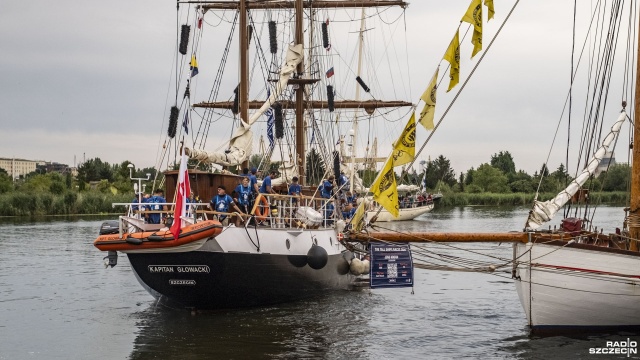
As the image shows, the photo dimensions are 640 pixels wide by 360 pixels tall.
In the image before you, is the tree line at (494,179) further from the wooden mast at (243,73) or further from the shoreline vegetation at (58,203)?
the wooden mast at (243,73)

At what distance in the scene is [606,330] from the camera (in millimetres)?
21625

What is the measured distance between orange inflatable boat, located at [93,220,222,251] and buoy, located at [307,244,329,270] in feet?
14.9

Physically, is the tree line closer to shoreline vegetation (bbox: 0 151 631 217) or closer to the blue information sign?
shoreline vegetation (bbox: 0 151 631 217)

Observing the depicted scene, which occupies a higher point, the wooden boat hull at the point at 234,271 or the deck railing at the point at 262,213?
the deck railing at the point at 262,213

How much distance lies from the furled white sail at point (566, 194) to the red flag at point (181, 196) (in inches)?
337

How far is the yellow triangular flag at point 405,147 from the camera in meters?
21.1

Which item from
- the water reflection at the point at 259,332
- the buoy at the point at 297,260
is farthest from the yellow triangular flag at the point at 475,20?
the buoy at the point at 297,260

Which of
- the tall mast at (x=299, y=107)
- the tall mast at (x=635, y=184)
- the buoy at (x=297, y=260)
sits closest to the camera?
the tall mast at (x=635, y=184)

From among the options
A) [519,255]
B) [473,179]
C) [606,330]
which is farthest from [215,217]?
[473,179]

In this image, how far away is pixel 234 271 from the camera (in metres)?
24.6

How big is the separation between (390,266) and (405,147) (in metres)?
3.60

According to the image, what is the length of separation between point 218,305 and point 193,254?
8.26 ft

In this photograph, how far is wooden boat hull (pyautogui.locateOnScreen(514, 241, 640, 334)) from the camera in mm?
20375

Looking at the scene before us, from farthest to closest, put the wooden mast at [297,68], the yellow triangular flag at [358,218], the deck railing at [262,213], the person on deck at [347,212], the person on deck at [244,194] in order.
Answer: the person on deck at [347,212], the wooden mast at [297,68], the person on deck at [244,194], the deck railing at [262,213], the yellow triangular flag at [358,218]
